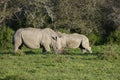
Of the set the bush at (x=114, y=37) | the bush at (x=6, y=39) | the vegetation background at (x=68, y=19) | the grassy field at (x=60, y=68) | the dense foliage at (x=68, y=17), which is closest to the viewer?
the grassy field at (x=60, y=68)

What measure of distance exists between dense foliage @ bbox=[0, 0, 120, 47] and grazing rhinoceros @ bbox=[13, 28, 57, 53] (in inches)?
192

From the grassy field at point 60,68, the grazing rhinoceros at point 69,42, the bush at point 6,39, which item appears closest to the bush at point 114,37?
the bush at point 6,39

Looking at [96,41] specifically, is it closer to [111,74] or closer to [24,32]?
[24,32]

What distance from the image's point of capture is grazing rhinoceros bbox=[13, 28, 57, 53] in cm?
2022

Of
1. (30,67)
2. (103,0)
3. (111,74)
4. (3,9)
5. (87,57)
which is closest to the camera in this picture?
(111,74)

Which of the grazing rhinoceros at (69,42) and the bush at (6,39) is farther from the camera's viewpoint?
the bush at (6,39)

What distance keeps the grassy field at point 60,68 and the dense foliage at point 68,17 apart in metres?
7.87

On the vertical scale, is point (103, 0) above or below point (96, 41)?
above

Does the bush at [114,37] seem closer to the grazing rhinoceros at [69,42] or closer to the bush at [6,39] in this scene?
the bush at [6,39]

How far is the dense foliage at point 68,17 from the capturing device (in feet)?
85.7

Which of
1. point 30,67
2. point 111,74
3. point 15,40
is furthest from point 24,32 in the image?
point 111,74

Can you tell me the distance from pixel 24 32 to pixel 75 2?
8230mm

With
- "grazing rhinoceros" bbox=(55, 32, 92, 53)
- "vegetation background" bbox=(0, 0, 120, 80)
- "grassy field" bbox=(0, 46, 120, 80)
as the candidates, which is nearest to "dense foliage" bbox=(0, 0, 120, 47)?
"vegetation background" bbox=(0, 0, 120, 80)

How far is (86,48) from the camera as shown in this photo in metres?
21.0
